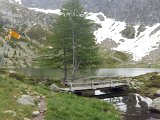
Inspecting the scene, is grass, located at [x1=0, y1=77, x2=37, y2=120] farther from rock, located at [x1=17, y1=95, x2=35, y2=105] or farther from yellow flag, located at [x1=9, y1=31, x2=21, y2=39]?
yellow flag, located at [x1=9, y1=31, x2=21, y2=39]

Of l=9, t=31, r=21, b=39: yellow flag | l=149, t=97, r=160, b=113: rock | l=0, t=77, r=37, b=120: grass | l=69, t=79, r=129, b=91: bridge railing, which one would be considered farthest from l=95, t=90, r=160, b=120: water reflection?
l=9, t=31, r=21, b=39: yellow flag

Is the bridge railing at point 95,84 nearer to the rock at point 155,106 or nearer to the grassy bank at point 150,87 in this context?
the grassy bank at point 150,87

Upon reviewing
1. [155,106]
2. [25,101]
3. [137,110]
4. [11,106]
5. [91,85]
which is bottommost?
[137,110]

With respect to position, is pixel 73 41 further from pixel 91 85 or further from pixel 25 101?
pixel 25 101

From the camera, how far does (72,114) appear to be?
812 inches

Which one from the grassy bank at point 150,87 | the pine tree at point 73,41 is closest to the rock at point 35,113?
the grassy bank at point 150,87

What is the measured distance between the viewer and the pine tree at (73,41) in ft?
165

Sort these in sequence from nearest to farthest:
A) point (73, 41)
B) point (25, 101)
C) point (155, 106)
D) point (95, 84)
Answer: point (25, 101), point (155, 106), point (73, 41), point (95, 84)

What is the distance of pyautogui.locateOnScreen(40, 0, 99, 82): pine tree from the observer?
50375mm

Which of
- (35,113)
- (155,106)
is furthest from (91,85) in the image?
(35,113)

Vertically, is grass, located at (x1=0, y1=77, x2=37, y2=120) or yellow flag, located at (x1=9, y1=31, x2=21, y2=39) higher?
yellow flag, located at (x1=9, y1=31, x2=21, y2=39)

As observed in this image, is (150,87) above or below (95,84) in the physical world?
below

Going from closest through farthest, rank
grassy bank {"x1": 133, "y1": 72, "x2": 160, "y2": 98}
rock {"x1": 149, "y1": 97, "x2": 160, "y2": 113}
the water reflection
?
the water reflection < rock {"x1": 149, "y1": 97, "x2": 160, "y2": 113} < grassy bank {"x1": 133, "y1": 72, "x2": 160, "y2": 98}

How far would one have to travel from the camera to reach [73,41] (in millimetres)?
49531
